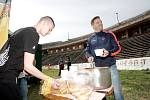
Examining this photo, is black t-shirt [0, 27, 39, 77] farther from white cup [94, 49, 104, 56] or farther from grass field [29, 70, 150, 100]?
grass field [29, 70, 150, 100]

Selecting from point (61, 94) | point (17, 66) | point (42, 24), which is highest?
point (42, 24)

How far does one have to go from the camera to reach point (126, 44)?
48.0 metres

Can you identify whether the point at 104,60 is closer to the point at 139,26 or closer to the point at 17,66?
the point at 17,66

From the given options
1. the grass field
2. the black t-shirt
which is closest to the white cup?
the black t-shirt

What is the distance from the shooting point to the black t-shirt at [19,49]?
157 inches

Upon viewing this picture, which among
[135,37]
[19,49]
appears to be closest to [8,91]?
[19,49]

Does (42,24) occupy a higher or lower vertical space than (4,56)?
higher

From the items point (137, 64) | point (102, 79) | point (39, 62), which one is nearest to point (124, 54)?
point (137, 64)

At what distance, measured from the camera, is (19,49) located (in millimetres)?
4016

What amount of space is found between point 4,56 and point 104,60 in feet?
10.1

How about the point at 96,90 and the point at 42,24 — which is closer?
the point at 96,90

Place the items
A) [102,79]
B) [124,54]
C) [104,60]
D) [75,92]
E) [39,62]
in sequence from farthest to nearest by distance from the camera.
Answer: [124,54] < [39,62] < [104,60] < [102,79] < [75,92]

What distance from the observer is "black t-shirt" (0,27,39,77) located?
400 cm

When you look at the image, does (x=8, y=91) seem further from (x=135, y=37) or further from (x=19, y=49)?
(x=135, y=37)
